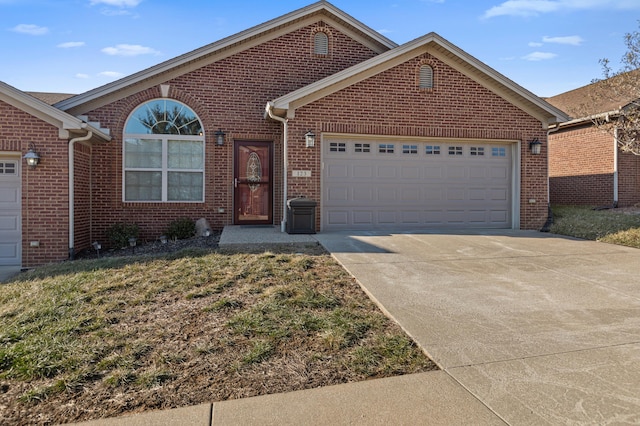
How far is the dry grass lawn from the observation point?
9.68 feet

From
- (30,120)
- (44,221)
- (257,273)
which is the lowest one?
(257,273)

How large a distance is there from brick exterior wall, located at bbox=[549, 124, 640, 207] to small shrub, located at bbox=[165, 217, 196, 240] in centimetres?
1356

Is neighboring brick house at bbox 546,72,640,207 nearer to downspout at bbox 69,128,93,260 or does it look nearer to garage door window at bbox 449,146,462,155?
garage door window at bbox 449,146,462,155

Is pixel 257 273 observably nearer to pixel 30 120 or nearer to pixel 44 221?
pixel 44 221

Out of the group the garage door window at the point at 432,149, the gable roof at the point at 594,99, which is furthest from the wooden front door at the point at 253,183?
the gable roof at the point at 594,99

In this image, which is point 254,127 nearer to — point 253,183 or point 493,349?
point 253,183

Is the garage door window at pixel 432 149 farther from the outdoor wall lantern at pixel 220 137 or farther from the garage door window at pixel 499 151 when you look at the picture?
the outdoor wall lantern at pixel 220 137

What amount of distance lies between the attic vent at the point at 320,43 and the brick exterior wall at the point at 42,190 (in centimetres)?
707

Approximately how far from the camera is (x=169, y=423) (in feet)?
8.46

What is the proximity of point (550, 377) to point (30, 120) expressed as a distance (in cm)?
1005

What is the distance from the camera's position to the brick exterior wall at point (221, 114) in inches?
405

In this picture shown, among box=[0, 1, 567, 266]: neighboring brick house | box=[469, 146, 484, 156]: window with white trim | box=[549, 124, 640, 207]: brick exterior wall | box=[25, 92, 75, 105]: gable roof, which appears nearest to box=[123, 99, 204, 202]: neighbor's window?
box=[0, 1, 567, 266]: neighboring brick house

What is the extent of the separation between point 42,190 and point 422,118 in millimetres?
8891

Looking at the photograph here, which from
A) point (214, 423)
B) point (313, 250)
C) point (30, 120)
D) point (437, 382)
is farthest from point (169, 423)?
point (30, 120)
